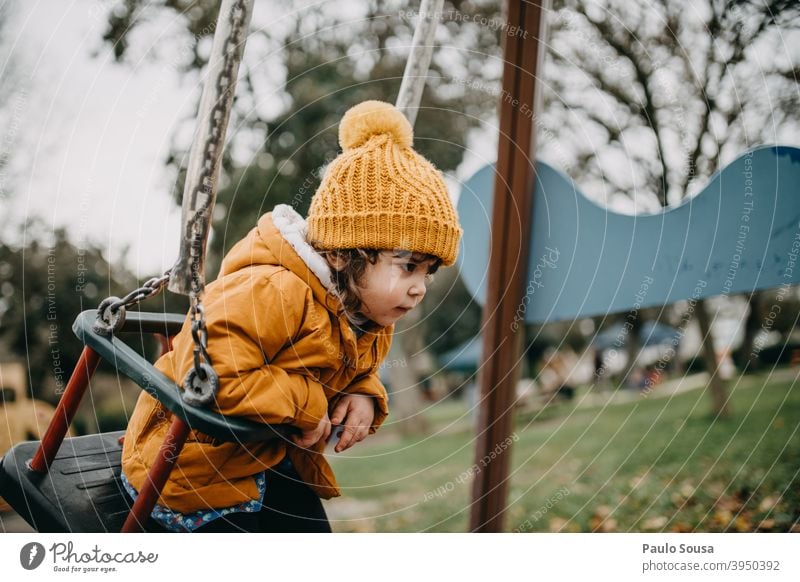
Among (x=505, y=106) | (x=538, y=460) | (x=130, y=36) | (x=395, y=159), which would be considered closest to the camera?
(x=395, y=159)

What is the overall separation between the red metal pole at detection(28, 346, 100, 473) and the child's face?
247 mm

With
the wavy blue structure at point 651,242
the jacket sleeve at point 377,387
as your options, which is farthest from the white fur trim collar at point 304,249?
the wavy blue structure at point 651,242

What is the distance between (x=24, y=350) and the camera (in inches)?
37.4

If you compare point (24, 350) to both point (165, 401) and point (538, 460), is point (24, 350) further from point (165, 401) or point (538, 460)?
point (538, 460)

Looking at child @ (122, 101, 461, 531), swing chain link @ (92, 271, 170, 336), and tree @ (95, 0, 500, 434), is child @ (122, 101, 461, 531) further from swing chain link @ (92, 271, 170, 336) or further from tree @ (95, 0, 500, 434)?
tree @ (95, 0, 500, 434)

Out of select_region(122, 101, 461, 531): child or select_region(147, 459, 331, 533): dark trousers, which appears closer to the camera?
select_region(122, 101, 461, 531): child

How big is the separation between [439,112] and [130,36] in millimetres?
505

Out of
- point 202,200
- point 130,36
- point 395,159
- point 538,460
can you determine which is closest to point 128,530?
point 202,200

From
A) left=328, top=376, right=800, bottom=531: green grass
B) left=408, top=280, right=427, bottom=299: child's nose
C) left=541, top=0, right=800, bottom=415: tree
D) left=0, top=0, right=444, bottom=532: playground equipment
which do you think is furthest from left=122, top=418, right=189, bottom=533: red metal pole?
left=541, top=0, right=800, bottom=415: tree

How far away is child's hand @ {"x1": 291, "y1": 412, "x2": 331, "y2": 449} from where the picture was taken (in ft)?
2.02

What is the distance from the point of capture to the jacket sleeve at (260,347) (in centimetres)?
56

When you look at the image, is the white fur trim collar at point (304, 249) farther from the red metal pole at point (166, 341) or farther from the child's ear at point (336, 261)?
the red metal pole at point (166, 341)

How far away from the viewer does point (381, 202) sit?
0.63 meters

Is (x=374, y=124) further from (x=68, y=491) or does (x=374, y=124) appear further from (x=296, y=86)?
(x=68, y=491)
